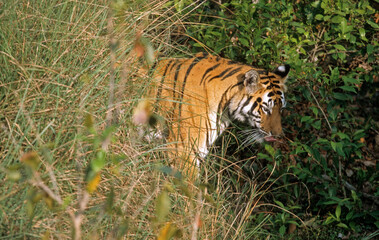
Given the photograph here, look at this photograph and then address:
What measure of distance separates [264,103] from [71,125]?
2020 mm

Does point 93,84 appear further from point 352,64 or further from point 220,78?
point 352,64

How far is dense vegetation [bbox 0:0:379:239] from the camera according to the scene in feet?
7.43

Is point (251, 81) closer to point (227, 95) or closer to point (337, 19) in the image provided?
point (227, 95)

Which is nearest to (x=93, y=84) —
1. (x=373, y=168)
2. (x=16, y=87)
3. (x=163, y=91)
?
(x=16, y=87)

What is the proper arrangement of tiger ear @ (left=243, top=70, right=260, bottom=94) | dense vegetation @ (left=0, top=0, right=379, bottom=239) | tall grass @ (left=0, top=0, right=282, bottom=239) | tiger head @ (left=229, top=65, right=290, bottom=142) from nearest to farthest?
dense vegetation @ (left=0, top=0, right=379, bottom=239) < tall grass @ (left=0, top=0, right=282, bottom=239) < tiger ear @ (left=243, top=70, right=260, bottom=94) < tiger head @ (left=229, top=65, right=290, bottom=142)

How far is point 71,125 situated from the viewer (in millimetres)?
2711

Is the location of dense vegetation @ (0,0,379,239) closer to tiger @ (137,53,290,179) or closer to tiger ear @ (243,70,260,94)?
tiger @ (137,53,290,179)

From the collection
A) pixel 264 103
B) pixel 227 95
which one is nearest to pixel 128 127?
pixel 227 95

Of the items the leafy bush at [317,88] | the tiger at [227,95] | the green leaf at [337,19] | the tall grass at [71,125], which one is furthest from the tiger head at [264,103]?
the tall grass at [71,125]

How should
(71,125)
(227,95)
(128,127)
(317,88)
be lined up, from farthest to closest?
1. (317,88)
2. (227,95)
3. (128,127)
4. (71,125)

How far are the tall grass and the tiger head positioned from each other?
0.94 meters

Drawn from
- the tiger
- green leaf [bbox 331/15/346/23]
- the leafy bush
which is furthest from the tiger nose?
green leaf [bbox 331/15/346/23]

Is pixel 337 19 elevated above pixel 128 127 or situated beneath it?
elevated above

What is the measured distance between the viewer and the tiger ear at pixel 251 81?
13.7 ft
